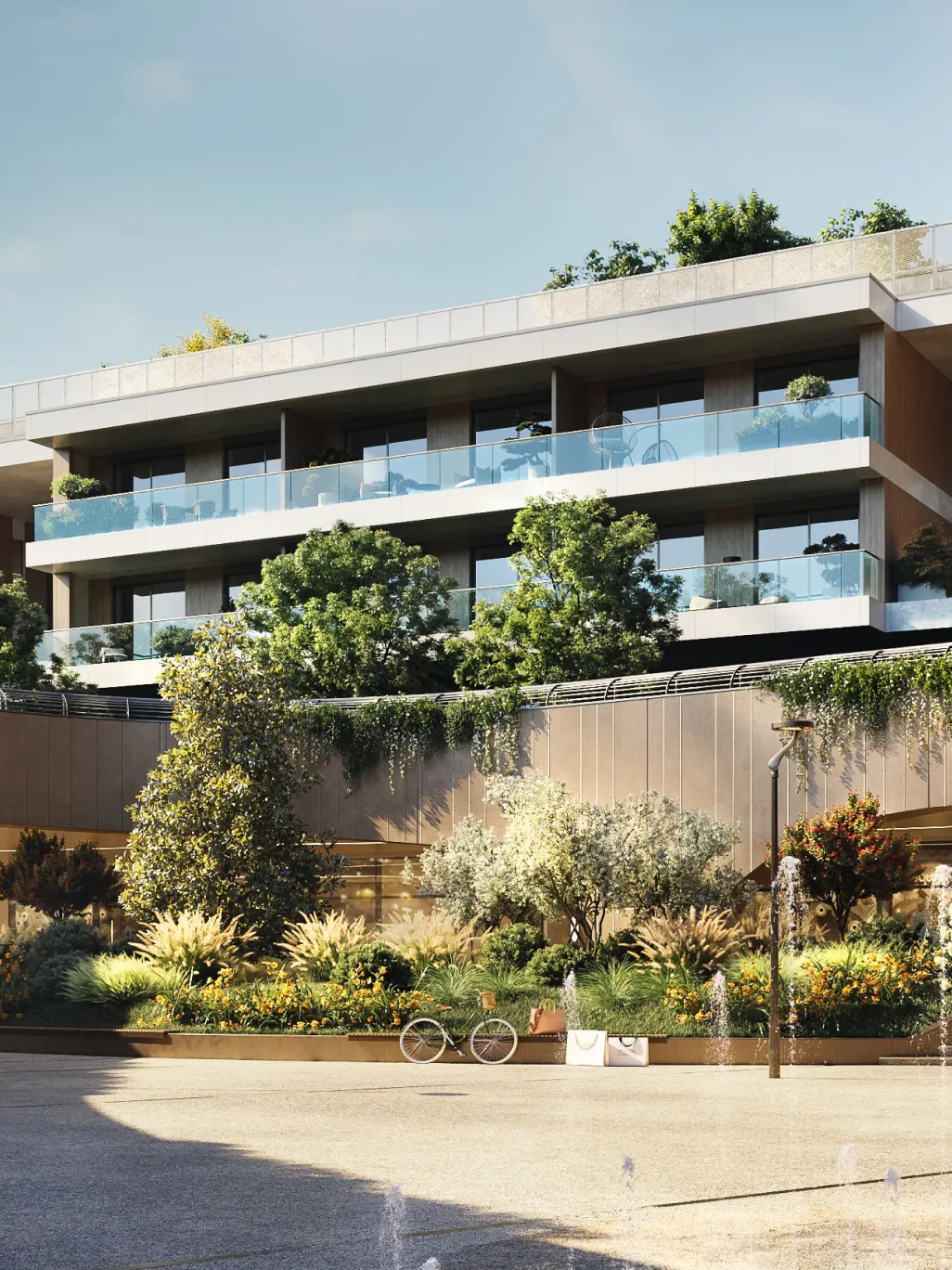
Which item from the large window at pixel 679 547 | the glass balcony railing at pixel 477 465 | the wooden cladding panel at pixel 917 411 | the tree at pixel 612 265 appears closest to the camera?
the glass balcony railing at pixel 477 465

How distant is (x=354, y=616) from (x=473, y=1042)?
1272 cm

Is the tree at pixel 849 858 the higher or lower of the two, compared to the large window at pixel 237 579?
lower

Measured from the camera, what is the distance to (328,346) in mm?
39062

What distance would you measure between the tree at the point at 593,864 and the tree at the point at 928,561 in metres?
9.48

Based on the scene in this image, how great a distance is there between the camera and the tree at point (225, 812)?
25391 mm

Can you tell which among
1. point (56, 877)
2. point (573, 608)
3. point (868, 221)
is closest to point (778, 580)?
point (573, 608)

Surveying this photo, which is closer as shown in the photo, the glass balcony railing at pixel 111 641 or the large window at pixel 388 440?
the glass balcony railing at pixel 111 641

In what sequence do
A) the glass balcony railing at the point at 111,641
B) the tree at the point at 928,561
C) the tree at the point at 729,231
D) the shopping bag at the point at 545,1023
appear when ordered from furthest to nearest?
the tree at the point at 729,231
the glass balcony railing at the point at 111,641
the tree at the point at 928,561
the shopping bag at the point at 545,1023

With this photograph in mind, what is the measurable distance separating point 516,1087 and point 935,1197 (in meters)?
7.64

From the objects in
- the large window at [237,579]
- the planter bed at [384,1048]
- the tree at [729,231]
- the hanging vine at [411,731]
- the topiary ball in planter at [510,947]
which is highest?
the tree at [729,231]

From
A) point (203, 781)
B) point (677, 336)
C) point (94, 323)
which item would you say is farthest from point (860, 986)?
point (94, 323)

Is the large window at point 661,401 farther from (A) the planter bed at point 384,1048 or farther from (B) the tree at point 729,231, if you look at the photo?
(A) the planter bed at point 384,1048

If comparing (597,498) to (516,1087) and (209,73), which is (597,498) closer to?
(209,73)

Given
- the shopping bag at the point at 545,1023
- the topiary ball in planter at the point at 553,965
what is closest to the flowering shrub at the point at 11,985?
the topiary ball in planter at the point at 553,965
